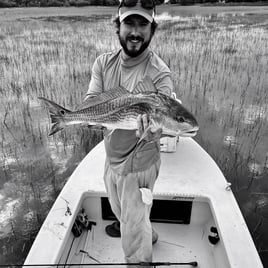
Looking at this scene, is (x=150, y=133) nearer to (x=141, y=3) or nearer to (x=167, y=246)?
(x=141, y=3)

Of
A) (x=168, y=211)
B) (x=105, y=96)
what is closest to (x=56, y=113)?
(x=105, y=96)

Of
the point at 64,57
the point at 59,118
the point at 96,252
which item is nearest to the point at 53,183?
the point at 96,252

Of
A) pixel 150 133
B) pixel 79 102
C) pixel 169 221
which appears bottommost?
pixel 169 221

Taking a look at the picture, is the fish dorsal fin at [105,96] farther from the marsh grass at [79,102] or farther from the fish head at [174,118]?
the marsh grass at [79,102]

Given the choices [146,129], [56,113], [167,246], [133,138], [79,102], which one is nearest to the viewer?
[146,129]

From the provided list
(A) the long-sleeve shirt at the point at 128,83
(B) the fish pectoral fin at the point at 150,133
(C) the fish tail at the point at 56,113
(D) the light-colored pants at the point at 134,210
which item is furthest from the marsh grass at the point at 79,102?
(B) the fish pectoral fin at the point at 150,133

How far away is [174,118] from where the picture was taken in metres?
2.59

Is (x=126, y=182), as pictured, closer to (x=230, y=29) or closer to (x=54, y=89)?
(x=54, y=89)

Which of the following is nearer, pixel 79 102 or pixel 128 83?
pixel 128 83

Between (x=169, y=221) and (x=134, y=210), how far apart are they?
5.44 ft

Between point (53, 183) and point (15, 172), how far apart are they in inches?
40.5

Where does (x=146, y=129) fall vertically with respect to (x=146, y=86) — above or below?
below

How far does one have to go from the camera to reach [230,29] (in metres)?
21.2

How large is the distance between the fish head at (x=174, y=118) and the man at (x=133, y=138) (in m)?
0.26
